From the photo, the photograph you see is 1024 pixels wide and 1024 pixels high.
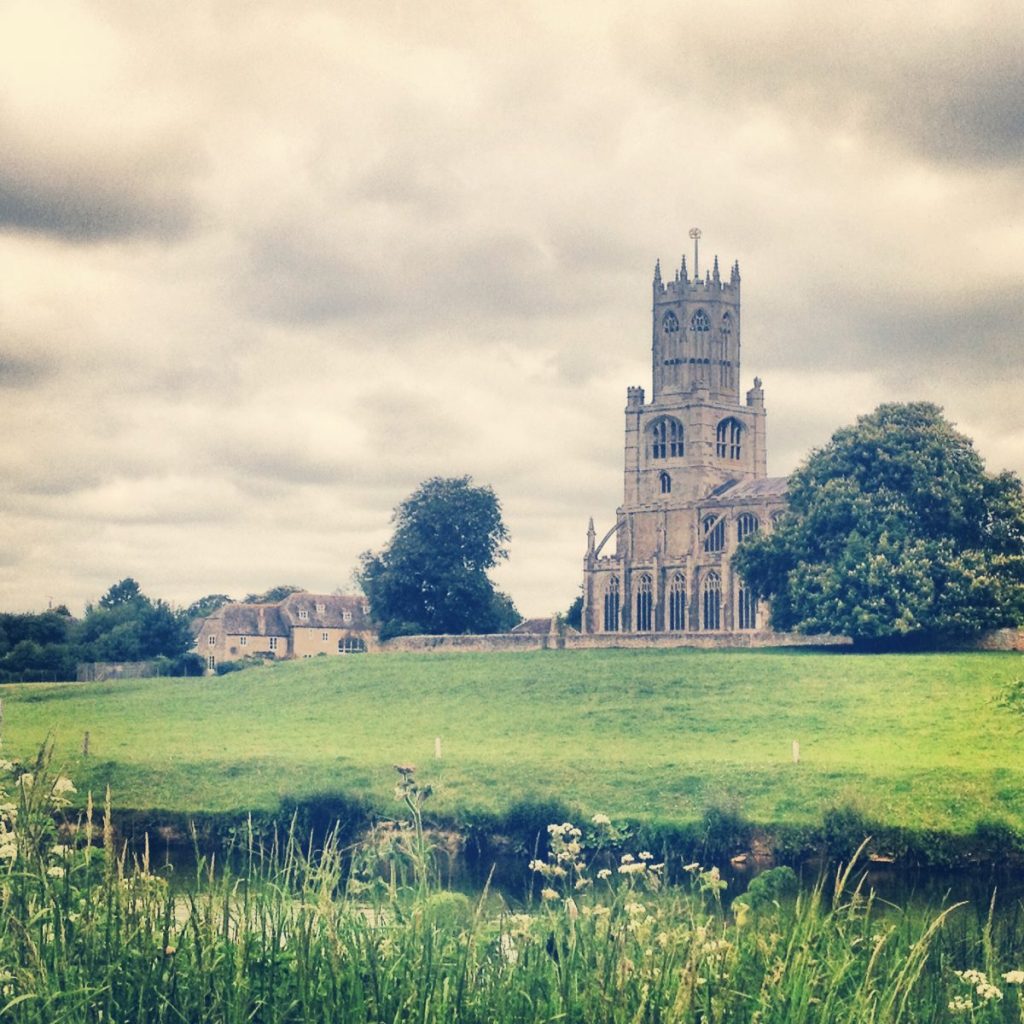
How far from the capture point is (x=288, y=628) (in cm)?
10650

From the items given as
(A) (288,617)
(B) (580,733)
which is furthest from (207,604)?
(B) (580,733)

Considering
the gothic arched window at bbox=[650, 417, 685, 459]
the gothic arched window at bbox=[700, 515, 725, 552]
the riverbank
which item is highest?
the gothic arched window at bbox=[650, 417, 685, 459]

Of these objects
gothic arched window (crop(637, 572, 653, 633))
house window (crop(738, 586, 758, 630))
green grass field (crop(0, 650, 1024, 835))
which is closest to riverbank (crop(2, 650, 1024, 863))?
green grass field (crop(0, 650, 1024, 835))

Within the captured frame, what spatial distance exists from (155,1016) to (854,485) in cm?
5370

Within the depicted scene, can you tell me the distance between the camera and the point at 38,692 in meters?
64.2

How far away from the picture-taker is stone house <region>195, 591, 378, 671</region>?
339 ft

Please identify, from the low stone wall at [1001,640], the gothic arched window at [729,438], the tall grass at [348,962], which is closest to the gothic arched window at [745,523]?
the gothic arched window at [729,438]

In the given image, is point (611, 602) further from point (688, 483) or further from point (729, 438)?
point (729, 438)

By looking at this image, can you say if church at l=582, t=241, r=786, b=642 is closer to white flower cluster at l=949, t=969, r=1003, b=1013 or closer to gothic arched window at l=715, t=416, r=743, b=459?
gothic arched window at l=715, t=416, r=743, b=459

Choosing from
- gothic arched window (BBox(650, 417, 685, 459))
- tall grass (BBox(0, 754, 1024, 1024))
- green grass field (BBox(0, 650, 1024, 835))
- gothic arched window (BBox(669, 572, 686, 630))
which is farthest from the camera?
gothic arched window (BBox(650, 417, 685, 459))

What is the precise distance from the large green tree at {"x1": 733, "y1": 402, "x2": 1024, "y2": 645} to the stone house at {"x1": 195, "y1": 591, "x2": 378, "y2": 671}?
1770 inches

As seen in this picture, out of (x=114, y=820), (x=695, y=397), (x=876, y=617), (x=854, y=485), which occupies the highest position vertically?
(x=695, y=397)

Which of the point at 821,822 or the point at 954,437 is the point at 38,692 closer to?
the point at 954,437

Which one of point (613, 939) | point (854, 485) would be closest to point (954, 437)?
point (854, 485)
